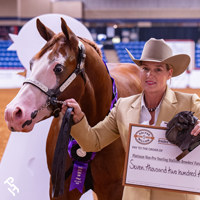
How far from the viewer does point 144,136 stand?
1457 mm

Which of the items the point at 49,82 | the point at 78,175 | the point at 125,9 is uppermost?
the point at 49,82

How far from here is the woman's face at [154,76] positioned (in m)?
1.54

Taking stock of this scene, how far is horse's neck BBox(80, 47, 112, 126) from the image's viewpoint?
184 centimetres

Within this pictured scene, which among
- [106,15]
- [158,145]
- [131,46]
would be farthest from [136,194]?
[106,15]

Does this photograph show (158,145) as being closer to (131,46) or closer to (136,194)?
(136,194)

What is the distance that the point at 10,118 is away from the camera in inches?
53.9

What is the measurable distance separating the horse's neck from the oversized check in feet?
1.70

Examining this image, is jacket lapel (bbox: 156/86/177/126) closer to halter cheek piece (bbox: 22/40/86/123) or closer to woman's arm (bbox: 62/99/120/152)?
woman's arm (bbox: 62/99/120/152)

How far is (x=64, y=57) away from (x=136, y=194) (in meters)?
0.89

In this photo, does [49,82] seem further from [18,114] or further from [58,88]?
[18,114]

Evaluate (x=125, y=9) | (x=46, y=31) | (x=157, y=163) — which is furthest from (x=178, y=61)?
(x=125, y=9)

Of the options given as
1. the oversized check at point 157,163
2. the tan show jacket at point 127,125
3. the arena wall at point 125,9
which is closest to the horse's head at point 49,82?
the tan show jacket at point 127,125

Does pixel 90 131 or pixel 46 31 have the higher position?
pixel 46 31

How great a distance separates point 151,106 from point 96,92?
458mm
